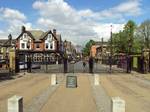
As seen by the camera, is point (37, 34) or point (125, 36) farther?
point (37, 34)

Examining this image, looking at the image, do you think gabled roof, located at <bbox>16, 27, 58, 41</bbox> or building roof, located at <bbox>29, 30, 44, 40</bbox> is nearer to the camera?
gabled roof, located at <bbox>16, 27, 58, 41</bbox>

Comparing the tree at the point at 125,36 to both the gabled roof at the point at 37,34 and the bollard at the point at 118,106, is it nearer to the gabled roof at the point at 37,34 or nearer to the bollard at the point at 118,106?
the gabled roof at the point at 37,34

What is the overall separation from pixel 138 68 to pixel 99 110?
34650mm

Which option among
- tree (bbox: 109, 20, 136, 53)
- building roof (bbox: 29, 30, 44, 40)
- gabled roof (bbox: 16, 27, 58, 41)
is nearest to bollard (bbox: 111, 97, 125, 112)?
tree (bbox: 109, 20, 136, 53)

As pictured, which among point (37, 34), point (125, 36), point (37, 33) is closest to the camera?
point (125, 36)

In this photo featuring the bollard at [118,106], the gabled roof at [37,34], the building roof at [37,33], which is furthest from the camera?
the building roof at [37,33]

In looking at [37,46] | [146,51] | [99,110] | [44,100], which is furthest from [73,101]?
[37,46]

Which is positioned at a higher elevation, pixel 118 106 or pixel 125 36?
pixel 125 36

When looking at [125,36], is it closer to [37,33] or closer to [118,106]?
[37,33]

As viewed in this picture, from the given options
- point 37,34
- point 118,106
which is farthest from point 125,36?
point 118,106

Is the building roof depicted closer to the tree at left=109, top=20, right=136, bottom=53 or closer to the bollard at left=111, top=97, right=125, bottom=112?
the tree at left=109, top=20, right=136, bottom=53

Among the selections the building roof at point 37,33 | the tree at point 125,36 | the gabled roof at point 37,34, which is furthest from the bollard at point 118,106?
the building roof at point 37,33

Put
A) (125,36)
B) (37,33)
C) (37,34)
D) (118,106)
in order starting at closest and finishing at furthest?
(118,106)
(125,36)
(37,34)
(37,33)

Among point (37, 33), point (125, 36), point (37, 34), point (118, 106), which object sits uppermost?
point (37, 33)
